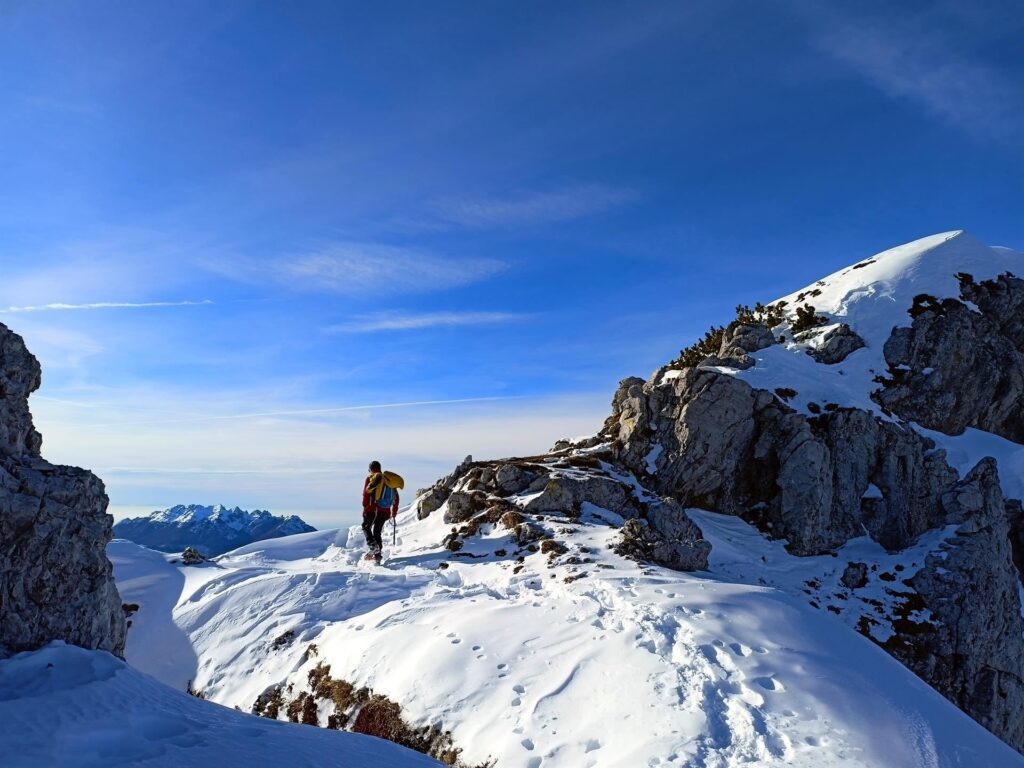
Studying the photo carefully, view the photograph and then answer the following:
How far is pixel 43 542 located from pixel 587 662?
9672 millimetres

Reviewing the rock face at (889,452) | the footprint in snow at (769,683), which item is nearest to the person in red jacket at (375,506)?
the rock face at (889,452)

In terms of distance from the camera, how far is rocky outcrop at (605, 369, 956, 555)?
32.1 metres

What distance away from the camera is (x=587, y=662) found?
40.4 feet

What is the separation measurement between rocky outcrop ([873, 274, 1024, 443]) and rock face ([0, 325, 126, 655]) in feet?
130

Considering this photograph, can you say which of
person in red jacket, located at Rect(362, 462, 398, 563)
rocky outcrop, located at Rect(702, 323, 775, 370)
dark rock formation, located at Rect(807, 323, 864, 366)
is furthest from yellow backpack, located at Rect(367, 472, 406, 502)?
dark rock formation, located at Rect(807, 323, 864, 366)

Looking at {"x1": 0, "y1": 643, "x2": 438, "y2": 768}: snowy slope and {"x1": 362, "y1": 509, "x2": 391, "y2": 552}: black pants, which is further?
{"x1": 362, "y1": 509, "x2": 391, "y2": 552}: black pants

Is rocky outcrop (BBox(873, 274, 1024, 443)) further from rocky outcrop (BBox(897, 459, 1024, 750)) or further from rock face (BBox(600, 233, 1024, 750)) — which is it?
rocky outcrop (BBox(897, 459, 1024, 750))

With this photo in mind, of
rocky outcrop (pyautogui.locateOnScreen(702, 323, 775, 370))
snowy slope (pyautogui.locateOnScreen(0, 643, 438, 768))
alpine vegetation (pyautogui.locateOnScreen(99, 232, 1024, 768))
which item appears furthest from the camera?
rocky outcrop (pyautogui.locateOnScreen(702, 323, 775, 370))

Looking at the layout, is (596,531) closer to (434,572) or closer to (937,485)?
(434,572)

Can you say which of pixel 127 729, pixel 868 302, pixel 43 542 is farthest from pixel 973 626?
pixel 43 542

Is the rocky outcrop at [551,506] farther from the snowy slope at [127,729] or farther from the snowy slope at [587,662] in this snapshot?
the snowy slope at [127,729]

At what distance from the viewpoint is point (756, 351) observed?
40.1 meters

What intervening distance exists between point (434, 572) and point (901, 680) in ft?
45.0

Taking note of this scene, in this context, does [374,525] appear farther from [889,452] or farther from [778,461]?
A: [889,452]
